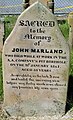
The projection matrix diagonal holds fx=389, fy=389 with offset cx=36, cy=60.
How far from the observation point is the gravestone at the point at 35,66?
3.80 meters

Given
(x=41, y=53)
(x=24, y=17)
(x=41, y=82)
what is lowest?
(x=41, y=82)

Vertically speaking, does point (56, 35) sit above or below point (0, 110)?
above

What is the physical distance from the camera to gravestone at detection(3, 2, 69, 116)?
12.5 feet

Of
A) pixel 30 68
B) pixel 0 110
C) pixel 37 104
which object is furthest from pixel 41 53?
pixel 0 110

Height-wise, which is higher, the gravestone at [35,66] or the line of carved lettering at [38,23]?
the line of carved lettering at [38,23]

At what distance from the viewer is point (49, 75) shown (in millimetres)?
3949

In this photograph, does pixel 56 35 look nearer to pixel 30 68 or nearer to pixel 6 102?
pixel 30 68

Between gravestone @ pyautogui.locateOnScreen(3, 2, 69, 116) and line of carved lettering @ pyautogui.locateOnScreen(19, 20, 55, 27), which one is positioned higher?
line of carved lettering @ pyautogui.locateOnScreen(19, 20, 55, 27)

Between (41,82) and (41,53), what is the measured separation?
1.02ft

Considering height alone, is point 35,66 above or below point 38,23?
below

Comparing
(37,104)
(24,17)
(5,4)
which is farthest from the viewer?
(5,4)

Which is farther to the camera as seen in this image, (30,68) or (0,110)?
(0,110)

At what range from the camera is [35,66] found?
3928mm

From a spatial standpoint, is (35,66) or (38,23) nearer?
(38,23)
